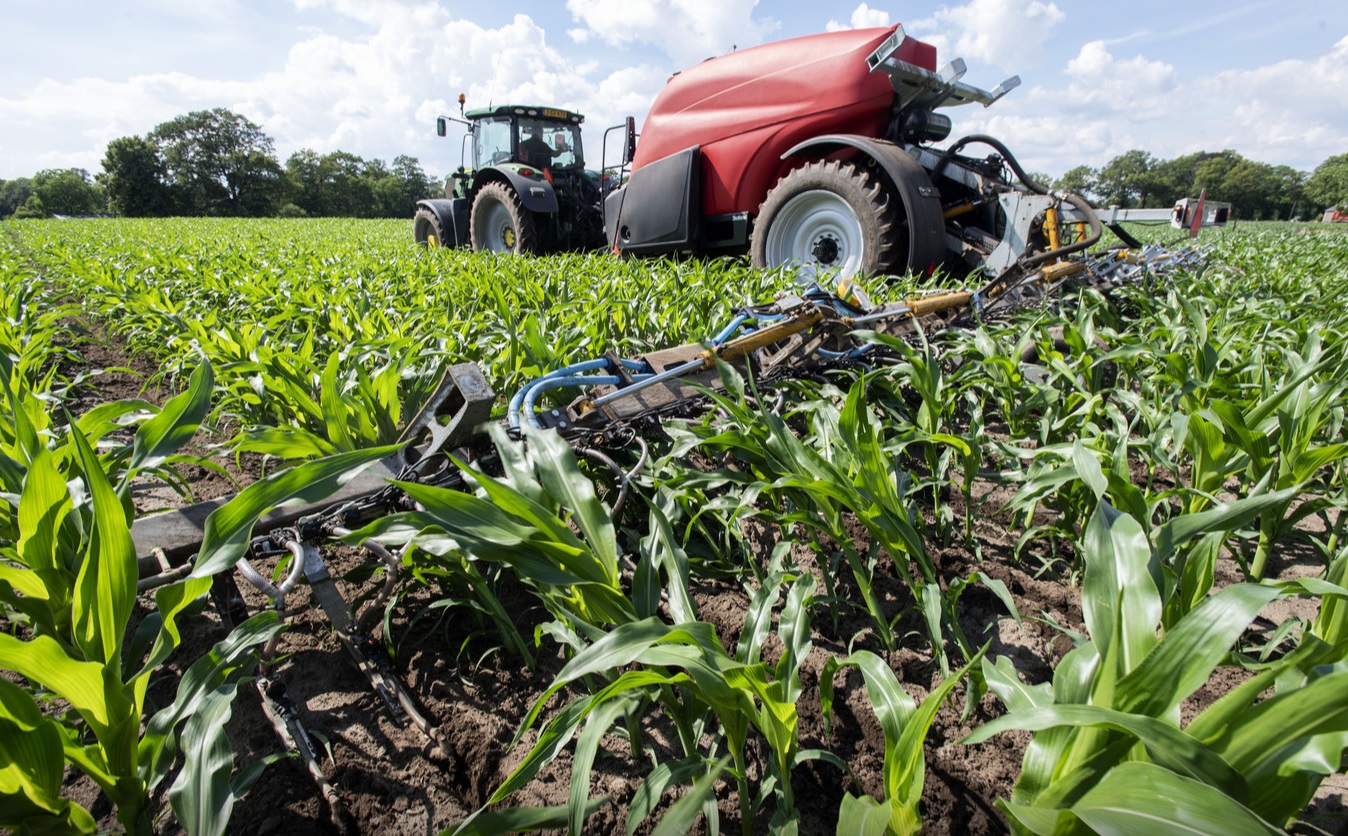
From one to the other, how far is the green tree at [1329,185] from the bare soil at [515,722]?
73.8m

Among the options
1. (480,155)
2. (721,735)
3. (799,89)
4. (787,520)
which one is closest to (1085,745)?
(721,735)

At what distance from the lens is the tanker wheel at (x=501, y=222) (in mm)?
7266

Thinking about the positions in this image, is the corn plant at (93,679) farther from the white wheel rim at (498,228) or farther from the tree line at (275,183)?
the tree line at (275,183)

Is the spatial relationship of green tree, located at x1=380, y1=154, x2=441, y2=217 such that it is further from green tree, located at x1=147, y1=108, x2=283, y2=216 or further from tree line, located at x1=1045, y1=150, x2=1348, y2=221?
tree line, located at x1=1045, y1=150, x2=1348, y2=221

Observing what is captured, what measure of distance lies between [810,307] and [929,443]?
0.80m

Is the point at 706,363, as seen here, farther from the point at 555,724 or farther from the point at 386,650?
the point at 555,724

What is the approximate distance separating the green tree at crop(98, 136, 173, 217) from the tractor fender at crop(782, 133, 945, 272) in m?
58.5

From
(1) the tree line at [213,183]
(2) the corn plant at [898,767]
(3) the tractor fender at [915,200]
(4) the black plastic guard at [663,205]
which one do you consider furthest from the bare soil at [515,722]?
(1) the tree line at [213,183]

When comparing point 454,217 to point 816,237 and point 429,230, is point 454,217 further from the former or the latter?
point 816,237

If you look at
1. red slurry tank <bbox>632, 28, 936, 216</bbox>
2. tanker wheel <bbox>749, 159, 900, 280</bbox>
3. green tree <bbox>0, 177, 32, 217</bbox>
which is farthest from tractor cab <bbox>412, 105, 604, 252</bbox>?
green tree <bbox>0, 177, 32, 217</bbox>

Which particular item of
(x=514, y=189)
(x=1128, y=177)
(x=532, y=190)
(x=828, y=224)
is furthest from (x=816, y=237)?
(x=1128, y=177)

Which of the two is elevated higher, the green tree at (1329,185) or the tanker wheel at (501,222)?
the green tree at (1329,185)

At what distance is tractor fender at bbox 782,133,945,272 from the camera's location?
3996 millimetres

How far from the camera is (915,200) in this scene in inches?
157
